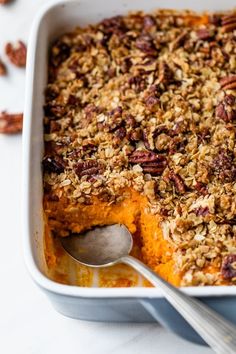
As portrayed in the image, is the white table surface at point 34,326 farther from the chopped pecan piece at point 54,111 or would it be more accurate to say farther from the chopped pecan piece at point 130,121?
the chopped pecan piece at point 130,121

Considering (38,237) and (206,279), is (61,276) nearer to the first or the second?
(38,237)

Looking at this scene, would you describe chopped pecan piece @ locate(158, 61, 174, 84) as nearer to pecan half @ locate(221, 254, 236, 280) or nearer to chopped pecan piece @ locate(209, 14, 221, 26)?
chopped pecan piece @ locate(209, 14, 221, 26)

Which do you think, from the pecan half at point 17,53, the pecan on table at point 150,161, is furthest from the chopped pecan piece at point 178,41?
the pecan half at point 17,53

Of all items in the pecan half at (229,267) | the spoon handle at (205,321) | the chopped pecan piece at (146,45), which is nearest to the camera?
the spoon handle at (205,321)

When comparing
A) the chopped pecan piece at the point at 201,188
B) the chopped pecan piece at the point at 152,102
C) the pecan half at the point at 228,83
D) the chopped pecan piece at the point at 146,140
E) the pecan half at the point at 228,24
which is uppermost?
the pecan half at the point at 228,24

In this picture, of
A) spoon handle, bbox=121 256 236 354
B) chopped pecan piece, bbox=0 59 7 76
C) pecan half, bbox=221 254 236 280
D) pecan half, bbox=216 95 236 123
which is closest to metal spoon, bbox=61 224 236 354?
spoon handle, bbox=121 256 236 354

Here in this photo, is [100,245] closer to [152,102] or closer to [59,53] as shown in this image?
[152,102]

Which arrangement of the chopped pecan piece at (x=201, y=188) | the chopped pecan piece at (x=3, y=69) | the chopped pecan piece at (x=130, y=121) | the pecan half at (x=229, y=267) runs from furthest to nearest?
the chopped pecan piece at (x=3, y=69) < the chopped pecan piece at (x=130, y=121) < the chopped pecan piece at (x=201, y=188) < the pecan half at (x=229, y=267)
